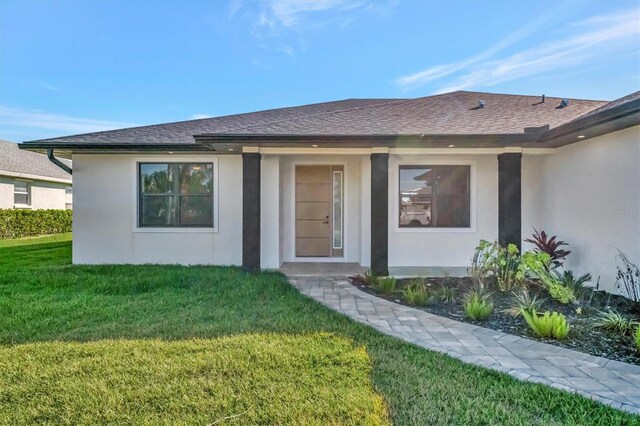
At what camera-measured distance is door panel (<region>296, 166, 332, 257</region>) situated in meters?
9.61

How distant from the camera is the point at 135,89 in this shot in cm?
1517

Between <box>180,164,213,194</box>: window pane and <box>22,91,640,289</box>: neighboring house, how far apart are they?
2 cm

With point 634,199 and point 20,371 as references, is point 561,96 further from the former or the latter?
point 20,371

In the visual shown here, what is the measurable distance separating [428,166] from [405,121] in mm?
1273

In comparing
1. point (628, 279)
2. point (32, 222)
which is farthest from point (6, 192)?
point (628, 279)

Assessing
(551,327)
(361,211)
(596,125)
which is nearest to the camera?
(551,327)

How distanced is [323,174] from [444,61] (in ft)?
22.0

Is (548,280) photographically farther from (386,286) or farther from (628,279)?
(386,286)

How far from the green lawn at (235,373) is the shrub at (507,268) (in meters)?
3.30

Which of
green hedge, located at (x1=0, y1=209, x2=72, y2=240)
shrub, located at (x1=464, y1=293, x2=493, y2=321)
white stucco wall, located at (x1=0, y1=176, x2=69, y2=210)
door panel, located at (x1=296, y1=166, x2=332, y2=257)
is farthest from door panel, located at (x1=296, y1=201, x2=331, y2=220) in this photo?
white stucco wall, located at (x1=0, y1=176, x2=69, y2=210)

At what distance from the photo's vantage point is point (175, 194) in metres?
8.79

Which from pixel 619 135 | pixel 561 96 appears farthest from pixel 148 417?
pixel 561 96

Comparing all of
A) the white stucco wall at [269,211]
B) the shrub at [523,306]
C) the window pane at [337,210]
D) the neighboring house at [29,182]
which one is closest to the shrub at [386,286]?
the shrub at [523,306]

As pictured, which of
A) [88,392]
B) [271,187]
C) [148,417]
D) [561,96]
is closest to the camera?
[148,417]
